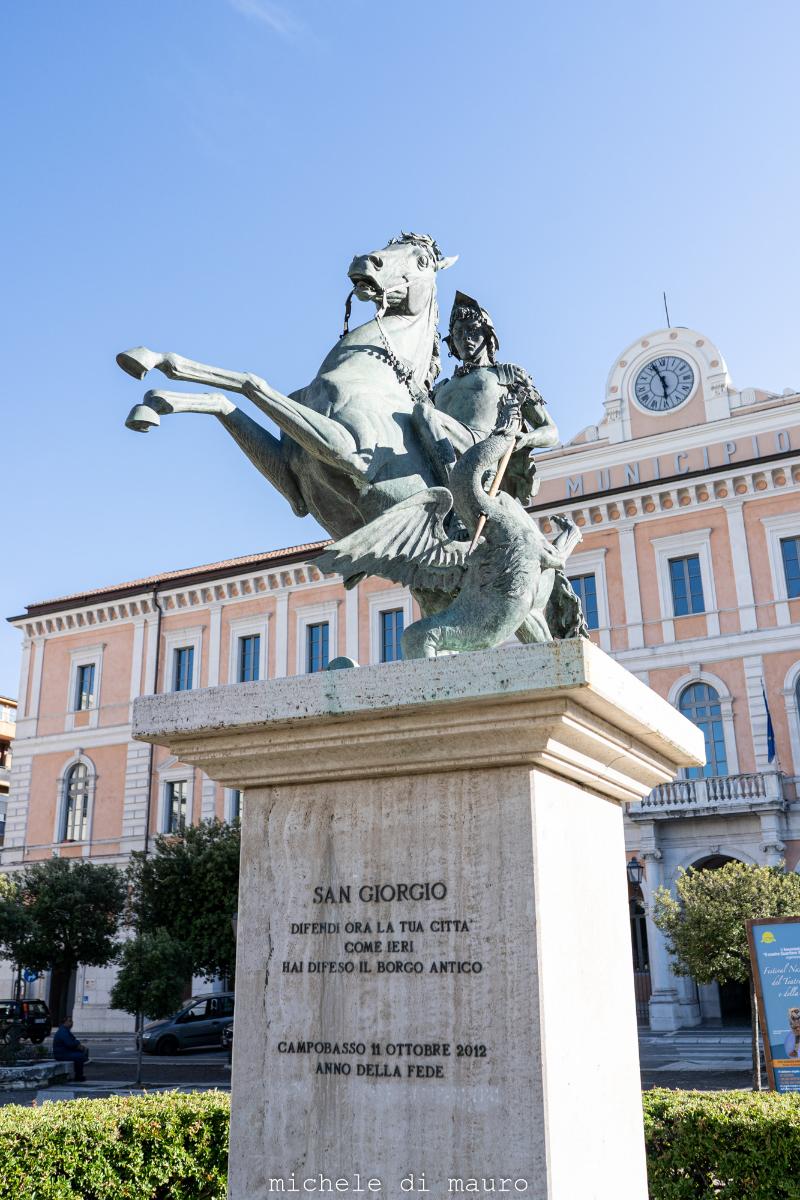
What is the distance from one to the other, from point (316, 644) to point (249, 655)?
284cm

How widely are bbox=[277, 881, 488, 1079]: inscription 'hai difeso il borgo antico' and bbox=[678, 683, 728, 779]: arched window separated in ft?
86.9

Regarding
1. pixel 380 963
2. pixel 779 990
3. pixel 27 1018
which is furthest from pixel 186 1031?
pixel 380 963

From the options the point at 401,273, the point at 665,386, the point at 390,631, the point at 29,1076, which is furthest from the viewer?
the point at 390,631

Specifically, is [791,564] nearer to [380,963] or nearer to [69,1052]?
[69,1052]

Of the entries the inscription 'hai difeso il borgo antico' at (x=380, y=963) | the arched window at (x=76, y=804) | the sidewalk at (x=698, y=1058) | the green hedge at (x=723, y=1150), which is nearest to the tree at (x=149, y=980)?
the sidewalk at (x=698, y=1058)

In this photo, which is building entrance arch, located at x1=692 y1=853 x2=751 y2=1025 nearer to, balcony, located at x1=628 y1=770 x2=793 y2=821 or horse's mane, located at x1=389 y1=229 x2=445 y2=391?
balcony, located at x1=628 y1=770 x2=793 y2=821

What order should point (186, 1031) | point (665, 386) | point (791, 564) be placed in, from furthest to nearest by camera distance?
point (665, 386)
point (791, 564)
point (186, 1031)

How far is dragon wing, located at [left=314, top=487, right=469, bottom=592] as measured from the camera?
368 cm

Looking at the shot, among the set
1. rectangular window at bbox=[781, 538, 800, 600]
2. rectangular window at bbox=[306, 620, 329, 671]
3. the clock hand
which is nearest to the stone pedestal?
rectangular window at bbox=[781, 538, 800, 600]

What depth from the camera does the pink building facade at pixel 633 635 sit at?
28188 millimetres

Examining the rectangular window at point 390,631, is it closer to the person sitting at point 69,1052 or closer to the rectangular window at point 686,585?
the rectangular window at point 686,585

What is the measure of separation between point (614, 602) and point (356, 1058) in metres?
29.1

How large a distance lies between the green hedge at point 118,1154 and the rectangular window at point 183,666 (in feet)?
108

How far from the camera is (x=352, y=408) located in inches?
161
